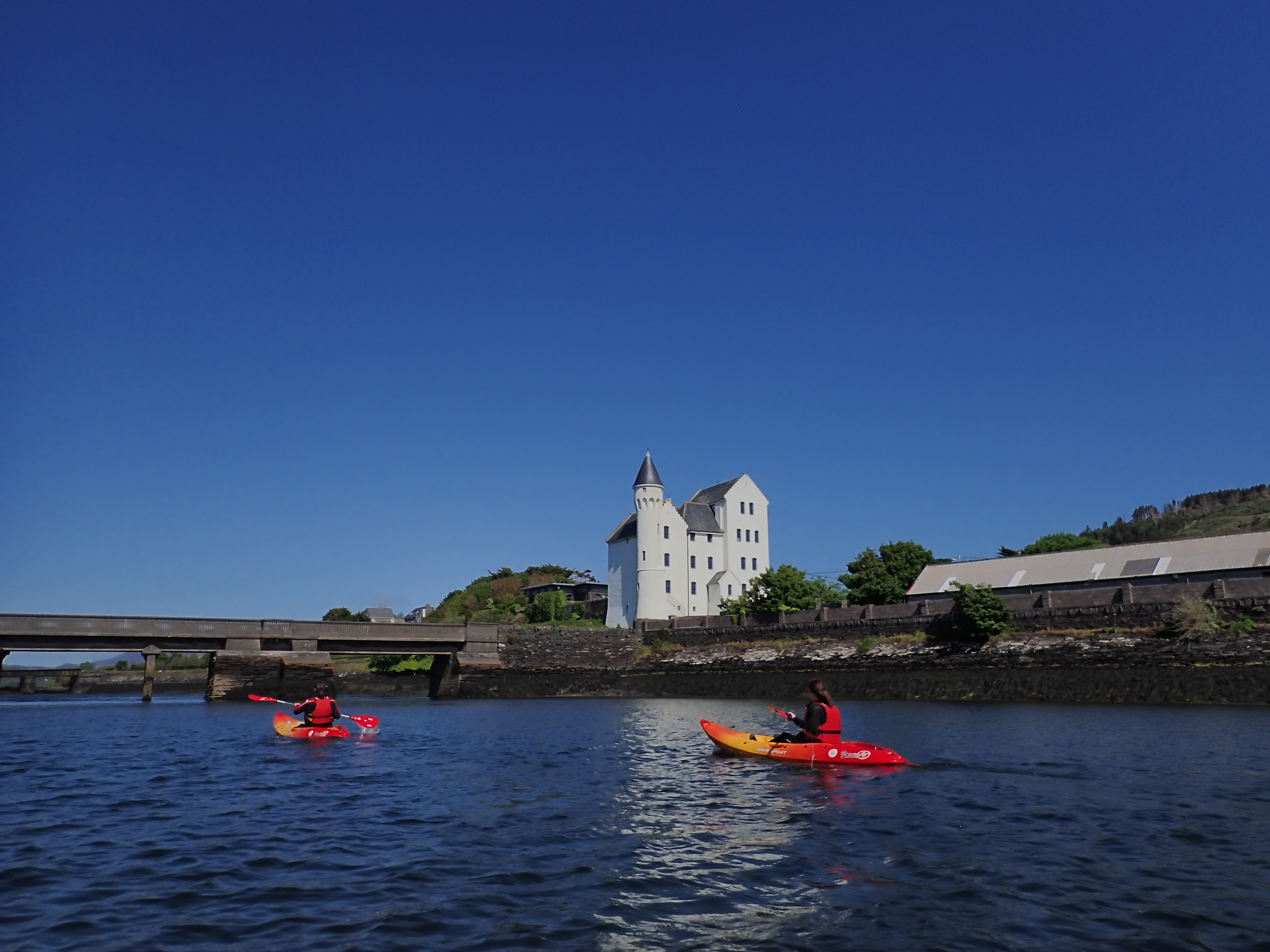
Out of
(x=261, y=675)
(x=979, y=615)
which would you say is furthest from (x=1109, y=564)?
(x=261, y=675)

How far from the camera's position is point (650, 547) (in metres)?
83.8

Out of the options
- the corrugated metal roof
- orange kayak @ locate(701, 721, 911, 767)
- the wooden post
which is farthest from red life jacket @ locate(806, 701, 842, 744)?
the wooden post

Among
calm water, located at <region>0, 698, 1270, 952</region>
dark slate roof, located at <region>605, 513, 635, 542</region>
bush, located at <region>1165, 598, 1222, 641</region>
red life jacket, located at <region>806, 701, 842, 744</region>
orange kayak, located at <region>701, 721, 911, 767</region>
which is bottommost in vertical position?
calm water, located at <region>0, 698, 1270, 952</region>

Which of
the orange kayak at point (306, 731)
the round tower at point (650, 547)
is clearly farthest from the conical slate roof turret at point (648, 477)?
the orange kayak at point (306, 731)

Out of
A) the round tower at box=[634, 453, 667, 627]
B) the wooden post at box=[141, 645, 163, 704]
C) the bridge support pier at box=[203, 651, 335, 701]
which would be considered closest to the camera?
the bridge support pier at box=[203, 651, 335, 701]

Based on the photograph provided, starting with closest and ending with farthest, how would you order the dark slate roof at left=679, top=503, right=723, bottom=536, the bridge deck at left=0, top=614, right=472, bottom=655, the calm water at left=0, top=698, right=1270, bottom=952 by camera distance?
1. the calm water at left=0, top=698, right=1270, bottom=952
2. the bridge deck at left=0, top=614, right=472, bottom=655
3. the dark slate roof at left=679, top=503, right=723, bottom=536

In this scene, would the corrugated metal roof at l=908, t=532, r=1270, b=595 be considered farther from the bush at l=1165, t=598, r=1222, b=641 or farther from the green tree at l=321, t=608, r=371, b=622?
the green tree at l=321, t=608, r=371, b=622

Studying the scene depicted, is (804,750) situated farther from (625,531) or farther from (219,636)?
(625,531)

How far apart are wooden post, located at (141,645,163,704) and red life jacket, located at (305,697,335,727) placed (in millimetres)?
37657

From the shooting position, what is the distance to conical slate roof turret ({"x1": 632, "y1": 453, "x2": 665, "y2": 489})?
8375 cm

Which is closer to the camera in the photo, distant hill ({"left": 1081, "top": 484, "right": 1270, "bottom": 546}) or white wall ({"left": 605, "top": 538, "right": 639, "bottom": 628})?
white wall ({"left": 605, "top": 538, "right": 639, "bottom": 628})

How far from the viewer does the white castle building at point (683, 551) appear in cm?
8388

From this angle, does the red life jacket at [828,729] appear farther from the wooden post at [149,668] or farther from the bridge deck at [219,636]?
the wooden post at [149,668]

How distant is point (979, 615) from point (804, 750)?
3198 cm
